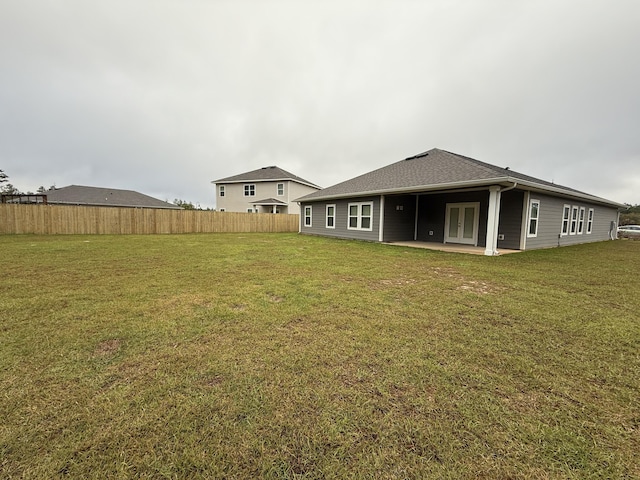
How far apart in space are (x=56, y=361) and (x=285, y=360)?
6.30 ft

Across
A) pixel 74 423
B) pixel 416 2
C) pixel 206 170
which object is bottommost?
pixel 74 423

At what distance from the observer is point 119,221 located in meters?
15.8

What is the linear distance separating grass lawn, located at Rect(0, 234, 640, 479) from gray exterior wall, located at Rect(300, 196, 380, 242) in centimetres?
829

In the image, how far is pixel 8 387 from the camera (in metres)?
1.85

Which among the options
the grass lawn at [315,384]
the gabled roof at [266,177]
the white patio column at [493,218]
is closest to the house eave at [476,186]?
the white patio column at [493,218]

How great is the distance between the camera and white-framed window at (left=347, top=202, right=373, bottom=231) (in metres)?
12.7

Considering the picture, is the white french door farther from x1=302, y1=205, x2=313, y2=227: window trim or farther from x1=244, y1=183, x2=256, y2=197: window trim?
x1=244, y1=183, x2=256, y2=197: window trim

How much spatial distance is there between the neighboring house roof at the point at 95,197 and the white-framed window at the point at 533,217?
3104cm

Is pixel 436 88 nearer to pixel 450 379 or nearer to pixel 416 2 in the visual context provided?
pixel 416 2

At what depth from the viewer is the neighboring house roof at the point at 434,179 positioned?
8674 mm

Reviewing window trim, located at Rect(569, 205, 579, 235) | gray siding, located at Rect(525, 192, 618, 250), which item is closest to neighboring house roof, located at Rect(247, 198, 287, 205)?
gray siding, located at Rect(525, 192, 618, 250)

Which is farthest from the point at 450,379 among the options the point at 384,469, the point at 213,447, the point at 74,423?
the point at 74,423

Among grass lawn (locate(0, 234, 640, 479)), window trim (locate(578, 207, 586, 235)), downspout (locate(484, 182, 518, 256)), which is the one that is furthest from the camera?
window trim (locate(578, 207, 586, 235))

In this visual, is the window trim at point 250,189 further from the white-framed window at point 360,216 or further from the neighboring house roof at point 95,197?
the white-framed window at point 360,216
